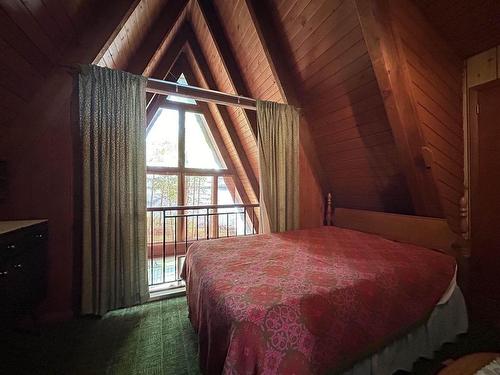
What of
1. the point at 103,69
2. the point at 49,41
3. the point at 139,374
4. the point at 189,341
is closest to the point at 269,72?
the point at 103,69

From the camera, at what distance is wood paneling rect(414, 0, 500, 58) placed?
1346 mm

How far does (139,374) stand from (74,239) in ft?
4.00

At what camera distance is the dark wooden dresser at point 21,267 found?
4.09ft

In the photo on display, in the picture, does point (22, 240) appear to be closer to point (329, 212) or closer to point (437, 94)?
point (329, 212)

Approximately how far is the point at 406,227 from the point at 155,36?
133 inches

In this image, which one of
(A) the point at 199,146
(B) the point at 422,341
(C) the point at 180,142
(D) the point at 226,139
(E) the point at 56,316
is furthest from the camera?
(A) the point at 199,146

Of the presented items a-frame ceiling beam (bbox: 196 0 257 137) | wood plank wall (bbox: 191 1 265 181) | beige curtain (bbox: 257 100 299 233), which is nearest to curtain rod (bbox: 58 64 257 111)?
beige curtain (bbox: 257 100 299 233)

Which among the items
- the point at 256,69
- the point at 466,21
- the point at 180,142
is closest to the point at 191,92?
the point at 256,69

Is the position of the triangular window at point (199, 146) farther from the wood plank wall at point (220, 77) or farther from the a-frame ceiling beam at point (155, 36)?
the a-frame ceiling beam at point (155, 36)

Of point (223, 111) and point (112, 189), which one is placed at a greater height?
point (223, 111)

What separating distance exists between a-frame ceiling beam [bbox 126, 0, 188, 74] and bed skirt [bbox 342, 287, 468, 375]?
3.14 metres

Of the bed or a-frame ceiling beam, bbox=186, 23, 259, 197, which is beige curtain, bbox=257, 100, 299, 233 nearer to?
the bed

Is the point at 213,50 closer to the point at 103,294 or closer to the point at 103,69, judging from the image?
the point at 103,69

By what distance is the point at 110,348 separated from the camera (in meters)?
1.44
